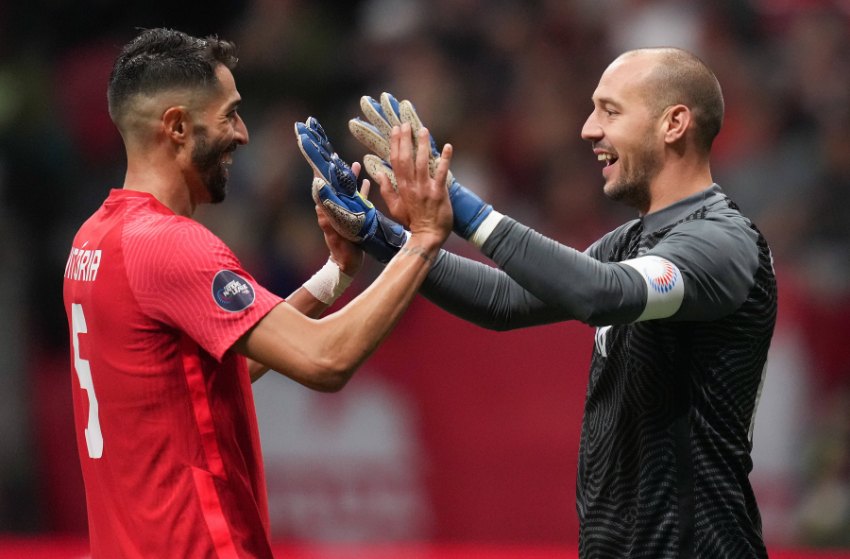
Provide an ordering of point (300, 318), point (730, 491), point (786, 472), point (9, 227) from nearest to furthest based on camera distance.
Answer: point (300, 318), point (730, 491), point (786, 472), point (9, 227)

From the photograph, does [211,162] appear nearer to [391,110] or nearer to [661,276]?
[391,110]

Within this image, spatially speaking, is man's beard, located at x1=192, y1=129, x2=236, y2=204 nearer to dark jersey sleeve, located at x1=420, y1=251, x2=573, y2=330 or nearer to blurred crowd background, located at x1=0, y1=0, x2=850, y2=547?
dark jersey sleeve, located at x1=420, y1=251, x2=573, y2=330

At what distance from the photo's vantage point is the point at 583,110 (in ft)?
24.2

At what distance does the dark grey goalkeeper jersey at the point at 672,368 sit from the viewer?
2951 millimetres

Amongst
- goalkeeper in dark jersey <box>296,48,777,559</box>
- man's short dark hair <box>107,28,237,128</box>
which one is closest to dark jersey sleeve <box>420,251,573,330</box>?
goalkeeper in dark jersey <box>296,48,777,559</box>

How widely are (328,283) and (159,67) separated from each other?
0.85 meters

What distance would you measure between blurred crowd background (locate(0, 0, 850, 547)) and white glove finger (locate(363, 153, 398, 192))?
10.1ft

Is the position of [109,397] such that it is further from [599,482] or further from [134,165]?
[599,482]

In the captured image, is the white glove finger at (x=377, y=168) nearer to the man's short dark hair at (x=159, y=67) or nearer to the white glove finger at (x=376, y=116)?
the white glove finger at (x=376, y=116)

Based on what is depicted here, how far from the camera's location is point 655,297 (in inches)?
115

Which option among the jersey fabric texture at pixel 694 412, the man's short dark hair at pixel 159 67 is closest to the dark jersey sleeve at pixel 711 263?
the jersey fabric texture at pixel 694 412

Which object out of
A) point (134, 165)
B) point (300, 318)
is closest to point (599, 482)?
point (300, 318)

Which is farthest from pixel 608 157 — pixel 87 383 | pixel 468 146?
pixel 468 146

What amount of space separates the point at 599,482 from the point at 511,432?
292 cm
